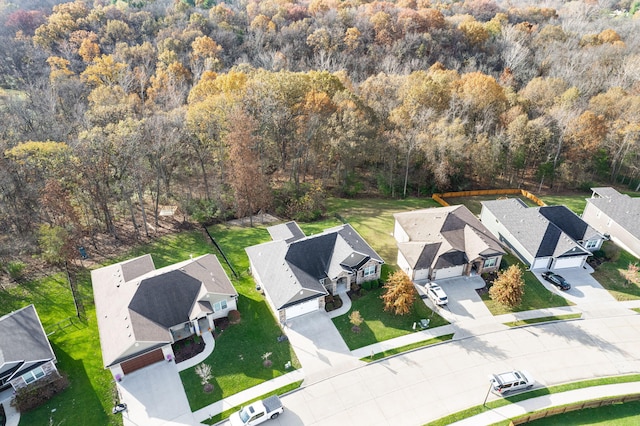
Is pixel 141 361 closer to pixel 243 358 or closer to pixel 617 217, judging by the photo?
pixel 243 358

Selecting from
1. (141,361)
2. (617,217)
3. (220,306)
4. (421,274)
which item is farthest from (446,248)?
(141,361)

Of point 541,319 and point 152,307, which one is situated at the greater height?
point 152,307

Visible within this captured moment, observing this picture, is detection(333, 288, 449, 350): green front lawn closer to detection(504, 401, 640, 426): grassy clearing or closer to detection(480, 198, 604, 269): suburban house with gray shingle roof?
detection(504, 401, 640, 426): grassy clearing

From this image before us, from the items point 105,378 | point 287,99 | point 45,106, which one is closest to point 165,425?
point 105,378

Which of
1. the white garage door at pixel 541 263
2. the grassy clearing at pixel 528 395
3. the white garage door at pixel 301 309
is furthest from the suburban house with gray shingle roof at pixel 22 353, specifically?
the white garage door at pixel 541 263

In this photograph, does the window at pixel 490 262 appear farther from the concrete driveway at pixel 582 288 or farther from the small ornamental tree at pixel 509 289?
the concrete driveway at pixel 582 288

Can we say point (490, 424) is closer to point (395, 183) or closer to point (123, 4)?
point (395, 183)
